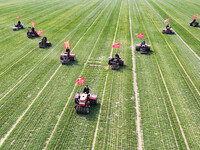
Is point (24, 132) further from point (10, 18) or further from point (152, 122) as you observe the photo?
point (10, 18)

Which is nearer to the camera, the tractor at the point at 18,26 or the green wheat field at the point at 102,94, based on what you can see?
the green wheat field at the point at 102,94

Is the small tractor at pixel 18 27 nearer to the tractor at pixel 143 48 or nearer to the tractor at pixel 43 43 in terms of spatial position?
the tractor at pixel 43 43

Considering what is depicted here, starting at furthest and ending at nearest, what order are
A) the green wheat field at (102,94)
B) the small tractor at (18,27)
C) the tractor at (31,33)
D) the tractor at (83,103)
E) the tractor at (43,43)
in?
the small tractor at (18,27) < the tractor at (31,33) < the tractor at (43,43) < the tractor at (83,103) < the green wheat field at (102,94)

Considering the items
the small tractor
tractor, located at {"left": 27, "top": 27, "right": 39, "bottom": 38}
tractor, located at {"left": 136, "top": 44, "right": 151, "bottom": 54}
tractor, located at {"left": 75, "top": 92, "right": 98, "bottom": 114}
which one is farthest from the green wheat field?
the small tractor

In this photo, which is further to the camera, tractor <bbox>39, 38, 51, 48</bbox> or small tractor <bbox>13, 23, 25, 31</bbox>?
small tractor <bbox>13, 23, 25, 31</bbox>

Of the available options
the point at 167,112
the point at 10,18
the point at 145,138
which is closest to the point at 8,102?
the point at 145,138

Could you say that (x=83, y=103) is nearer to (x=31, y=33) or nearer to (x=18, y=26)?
(x=31, y=33)

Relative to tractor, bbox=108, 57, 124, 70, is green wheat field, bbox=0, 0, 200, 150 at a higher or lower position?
lower

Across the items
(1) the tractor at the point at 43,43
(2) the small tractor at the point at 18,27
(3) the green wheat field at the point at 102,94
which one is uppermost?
(2) the small tractor at the point at 18,27

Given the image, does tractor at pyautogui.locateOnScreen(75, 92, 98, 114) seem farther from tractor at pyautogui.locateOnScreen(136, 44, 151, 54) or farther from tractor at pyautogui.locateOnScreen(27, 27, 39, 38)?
tractor at pyautogui.locateOnScreen(27, 27, 39, 38)

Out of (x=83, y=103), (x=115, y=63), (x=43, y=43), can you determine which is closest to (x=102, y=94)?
(x=83, y=103)

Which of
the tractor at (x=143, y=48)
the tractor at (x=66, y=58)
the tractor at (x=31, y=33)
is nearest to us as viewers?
the tractor at (x=66, y=58)

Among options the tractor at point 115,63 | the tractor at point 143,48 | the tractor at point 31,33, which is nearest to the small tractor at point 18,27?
the tractor at point 31,33
